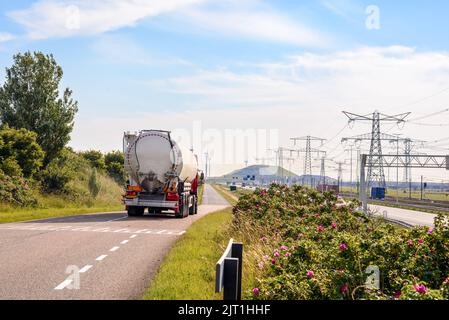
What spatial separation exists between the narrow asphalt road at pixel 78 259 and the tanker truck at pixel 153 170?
5882 millimetres

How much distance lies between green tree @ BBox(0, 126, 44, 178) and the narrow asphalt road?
9.43m

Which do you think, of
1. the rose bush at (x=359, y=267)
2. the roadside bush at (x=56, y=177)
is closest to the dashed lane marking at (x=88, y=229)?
the rose bush at (x=359, y=267)

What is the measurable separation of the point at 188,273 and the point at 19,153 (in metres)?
23.0

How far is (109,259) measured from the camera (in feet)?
40.6

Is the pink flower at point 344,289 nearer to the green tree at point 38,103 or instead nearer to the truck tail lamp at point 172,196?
the truck tail lamp at point 172,196

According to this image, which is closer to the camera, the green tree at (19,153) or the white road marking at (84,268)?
the white road marking at (84,268)

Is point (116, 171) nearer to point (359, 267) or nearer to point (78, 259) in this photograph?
point (78, 259)

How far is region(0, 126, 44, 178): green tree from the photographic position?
29125mm

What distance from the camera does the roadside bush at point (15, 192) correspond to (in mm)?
26234

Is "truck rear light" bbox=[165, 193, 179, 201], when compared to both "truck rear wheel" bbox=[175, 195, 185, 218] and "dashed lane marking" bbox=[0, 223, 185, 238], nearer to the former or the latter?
"truck rear wheel" bbox=[175, 195, 185, 218]

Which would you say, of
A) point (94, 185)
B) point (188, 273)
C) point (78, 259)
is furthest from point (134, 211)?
point (188, 273)

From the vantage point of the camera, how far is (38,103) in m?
33.7

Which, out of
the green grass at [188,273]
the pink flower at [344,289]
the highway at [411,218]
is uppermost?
the pink flower at [344,289]

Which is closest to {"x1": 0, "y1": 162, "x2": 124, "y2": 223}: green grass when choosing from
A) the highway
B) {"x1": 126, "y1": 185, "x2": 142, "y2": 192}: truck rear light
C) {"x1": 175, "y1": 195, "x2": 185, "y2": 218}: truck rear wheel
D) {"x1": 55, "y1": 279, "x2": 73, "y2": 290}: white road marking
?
{"x1": 126, "y1": 185, "x2": 142, "y2": 192}: truck rear light
